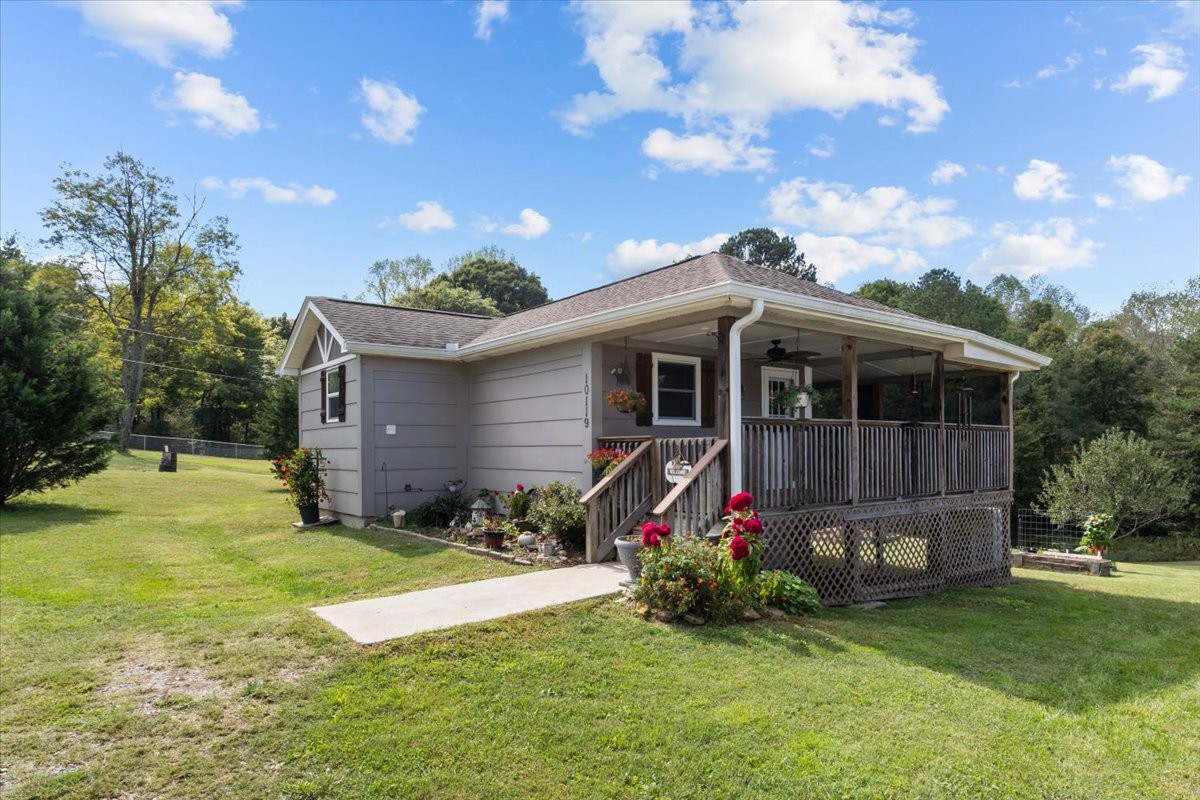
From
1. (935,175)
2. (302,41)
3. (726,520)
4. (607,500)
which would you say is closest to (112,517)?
(302,41)

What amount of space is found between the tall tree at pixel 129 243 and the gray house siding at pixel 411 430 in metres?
24.6

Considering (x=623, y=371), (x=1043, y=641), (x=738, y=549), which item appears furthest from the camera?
(x=623, y=371)

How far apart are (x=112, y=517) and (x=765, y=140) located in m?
16.5

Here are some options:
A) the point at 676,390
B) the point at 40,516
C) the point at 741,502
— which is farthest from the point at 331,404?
the point at 741,502

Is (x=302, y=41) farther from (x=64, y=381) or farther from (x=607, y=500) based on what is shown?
(x=607, y=500)

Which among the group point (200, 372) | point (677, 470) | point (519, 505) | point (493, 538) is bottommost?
point (493, 538)

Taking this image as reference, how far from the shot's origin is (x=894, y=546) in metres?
8.79

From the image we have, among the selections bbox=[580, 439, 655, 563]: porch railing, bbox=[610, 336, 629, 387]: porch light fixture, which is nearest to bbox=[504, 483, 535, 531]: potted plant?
bbox=[580, 439, 655, 563]: porch railing

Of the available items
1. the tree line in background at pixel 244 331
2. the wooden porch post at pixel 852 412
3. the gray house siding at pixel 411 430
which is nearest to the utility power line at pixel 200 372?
the tree line in background at pixel 244 331

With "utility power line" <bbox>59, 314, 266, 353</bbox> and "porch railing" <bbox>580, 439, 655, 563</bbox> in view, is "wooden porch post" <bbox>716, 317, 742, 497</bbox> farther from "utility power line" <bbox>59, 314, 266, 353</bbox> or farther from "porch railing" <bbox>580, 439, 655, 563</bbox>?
"utility power line" <bbox>59, 314, 266, 353</bbox>

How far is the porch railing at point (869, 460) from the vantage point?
7.19m

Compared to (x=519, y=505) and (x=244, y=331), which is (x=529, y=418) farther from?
(x=244, y=331)

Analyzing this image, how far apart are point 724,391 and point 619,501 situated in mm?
1897

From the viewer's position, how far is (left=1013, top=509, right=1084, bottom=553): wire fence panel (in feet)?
71.9
